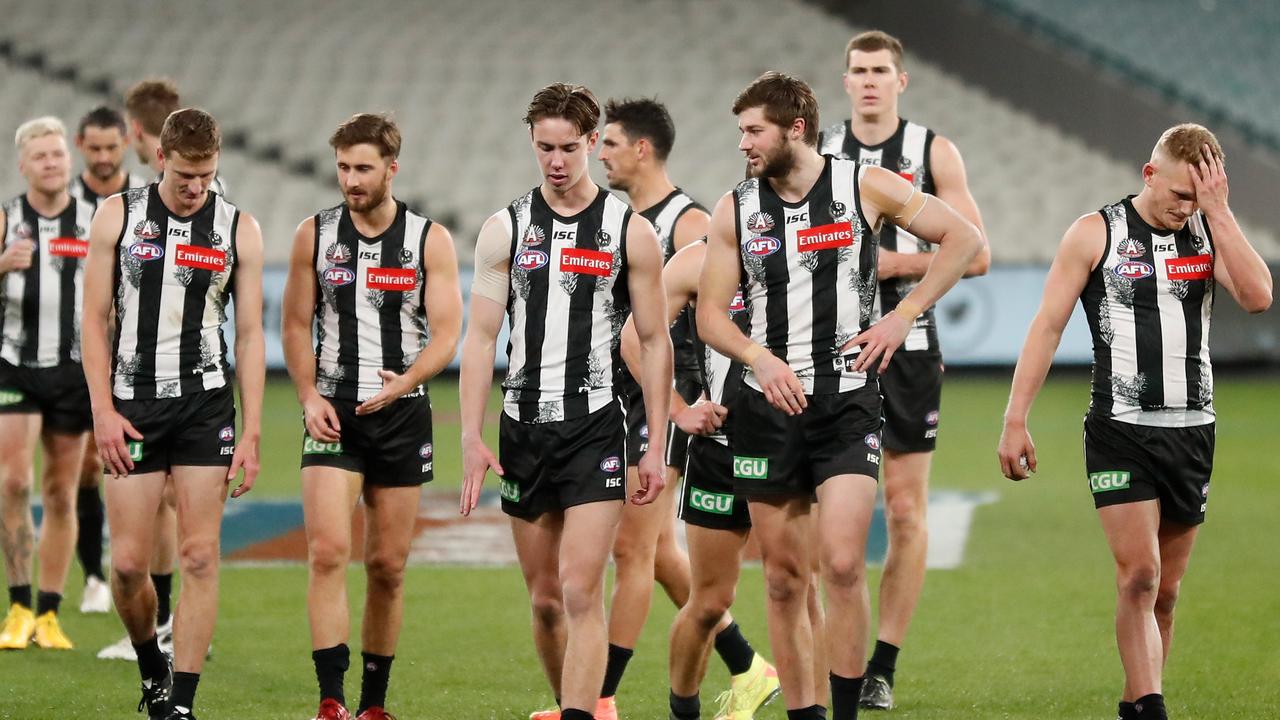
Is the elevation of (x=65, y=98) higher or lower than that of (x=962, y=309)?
higher

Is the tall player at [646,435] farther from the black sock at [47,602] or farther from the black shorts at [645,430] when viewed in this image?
the black sock at [47,602]

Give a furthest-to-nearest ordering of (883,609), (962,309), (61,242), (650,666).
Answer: (962,309) < (61,242) < (650,666) < (883,609)

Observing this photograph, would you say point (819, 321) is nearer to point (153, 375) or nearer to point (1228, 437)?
point (153, 375)

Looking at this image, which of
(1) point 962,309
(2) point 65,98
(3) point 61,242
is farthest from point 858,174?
(2) point 65,98

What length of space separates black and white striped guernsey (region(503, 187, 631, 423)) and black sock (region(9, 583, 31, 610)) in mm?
3292

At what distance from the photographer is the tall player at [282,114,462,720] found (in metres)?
5.91

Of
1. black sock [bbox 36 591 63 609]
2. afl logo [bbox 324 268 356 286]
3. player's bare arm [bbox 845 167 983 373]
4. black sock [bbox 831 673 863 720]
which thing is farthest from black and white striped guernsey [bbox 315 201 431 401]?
black sock [bbox 36 591 63 609]

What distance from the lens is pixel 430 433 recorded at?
6.19 metres

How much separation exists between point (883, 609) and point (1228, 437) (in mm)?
9184

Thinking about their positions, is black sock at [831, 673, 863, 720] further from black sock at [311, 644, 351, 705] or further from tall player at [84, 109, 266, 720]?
tall player at [84, 109, 266, 720]

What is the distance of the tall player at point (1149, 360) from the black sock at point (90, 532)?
194 inches

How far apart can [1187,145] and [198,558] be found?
3648 millimetres

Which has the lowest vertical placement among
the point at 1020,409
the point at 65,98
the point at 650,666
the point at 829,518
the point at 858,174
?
the point at 650,666

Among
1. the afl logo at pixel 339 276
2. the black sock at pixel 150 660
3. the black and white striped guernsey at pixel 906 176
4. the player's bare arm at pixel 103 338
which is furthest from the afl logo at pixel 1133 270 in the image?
the black sock at pixel 150 660
